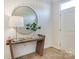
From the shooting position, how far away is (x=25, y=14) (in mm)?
3406

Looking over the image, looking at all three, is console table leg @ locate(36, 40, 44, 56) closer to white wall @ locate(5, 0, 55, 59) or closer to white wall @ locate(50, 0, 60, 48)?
white wall @ locate(5, 0, 55, 59)

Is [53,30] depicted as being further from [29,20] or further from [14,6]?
[14,6]

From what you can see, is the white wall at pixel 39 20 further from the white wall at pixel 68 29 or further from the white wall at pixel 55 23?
the white wall at pixel 68 29

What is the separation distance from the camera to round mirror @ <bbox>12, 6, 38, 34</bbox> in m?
3.22

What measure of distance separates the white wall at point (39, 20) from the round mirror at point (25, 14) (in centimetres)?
15

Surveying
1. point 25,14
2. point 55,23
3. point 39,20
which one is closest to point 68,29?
point 55,23

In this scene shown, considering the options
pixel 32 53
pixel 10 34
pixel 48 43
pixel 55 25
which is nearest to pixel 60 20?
pixel 55 25

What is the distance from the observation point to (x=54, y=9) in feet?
14.4

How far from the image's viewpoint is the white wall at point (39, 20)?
9.90 feet

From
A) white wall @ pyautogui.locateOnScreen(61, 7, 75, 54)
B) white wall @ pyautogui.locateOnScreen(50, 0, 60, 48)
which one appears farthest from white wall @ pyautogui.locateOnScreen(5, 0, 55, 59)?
white wall @ pyautogui.locateOnScreen(61, 7, 75, 54)

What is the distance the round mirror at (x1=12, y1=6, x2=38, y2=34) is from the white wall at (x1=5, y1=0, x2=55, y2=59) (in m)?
0.15

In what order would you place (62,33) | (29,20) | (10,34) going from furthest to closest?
1. (62,33)
2. (29,20)
3. (10,34)
